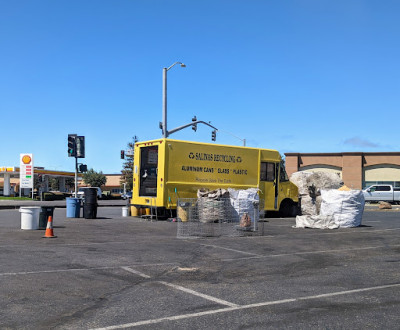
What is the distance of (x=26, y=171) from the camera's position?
43.8 metres

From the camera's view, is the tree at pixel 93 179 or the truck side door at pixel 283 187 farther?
the tree at pixel 93 179

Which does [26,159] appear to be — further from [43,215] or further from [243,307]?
[243,307]

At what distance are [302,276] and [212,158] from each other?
40.7 feet

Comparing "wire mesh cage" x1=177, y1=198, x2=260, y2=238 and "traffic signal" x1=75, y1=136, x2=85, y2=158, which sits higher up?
"traffic signal" x1=75, y1=136, x2=85, y2=158

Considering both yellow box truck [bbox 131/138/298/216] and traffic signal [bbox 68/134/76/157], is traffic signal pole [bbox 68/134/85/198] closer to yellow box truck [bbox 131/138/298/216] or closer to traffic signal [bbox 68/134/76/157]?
traffic signal [bbox 68/134/76/157]

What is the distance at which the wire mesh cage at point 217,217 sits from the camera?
14.6m

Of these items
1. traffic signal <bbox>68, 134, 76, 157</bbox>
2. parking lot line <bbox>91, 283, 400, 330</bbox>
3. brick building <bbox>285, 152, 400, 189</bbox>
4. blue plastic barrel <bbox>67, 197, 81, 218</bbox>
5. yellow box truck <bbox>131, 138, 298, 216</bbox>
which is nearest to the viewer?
parking lot line <bbox>91, 283, 400, 330</bbox>

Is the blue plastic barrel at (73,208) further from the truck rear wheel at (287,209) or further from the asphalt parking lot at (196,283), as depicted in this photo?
the truck rear wheel at (287,209)

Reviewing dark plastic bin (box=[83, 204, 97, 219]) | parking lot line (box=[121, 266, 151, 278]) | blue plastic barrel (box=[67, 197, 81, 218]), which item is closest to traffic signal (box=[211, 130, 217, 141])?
blue plastic barrel (box=[67, 197, 81, 218])

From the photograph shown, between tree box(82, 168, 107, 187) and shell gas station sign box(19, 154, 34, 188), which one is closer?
shell gas station sign box(19, 154, 34, 188)

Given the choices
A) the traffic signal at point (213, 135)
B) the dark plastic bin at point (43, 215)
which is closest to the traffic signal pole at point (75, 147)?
the dark plastic bin at point (43, 215)

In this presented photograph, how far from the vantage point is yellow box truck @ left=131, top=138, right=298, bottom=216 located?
18.8 m

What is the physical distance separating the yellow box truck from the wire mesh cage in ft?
5.54

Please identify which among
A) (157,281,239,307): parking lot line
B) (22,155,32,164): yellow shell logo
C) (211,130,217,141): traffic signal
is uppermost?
(211,130,217,141): traffic signal
